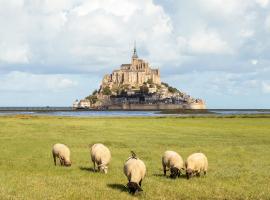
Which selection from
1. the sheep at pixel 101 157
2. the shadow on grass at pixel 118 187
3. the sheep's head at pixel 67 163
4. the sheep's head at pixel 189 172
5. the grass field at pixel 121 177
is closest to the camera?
the grass field at pixel 121 177

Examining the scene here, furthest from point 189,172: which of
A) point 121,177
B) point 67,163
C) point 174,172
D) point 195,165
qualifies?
point 67,163

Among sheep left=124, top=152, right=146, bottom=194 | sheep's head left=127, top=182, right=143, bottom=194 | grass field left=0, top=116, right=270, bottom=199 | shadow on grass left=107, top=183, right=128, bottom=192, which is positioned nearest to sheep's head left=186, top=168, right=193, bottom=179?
grass field left=0, top=116, right=270, bottom=199

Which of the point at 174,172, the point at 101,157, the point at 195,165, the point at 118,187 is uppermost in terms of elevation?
the point at 101,157

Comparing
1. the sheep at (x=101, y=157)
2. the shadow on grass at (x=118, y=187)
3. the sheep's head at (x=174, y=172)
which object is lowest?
the shadow on grass at (x=118, y=187)

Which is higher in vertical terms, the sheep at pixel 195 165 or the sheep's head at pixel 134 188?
the sheep at pixel 195 165

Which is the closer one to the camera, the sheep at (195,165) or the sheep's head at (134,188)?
the sheep's head at (134,188)

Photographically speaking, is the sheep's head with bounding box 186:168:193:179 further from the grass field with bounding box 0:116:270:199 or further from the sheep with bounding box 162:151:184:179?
the sheep with bounding box 162:151:184:179

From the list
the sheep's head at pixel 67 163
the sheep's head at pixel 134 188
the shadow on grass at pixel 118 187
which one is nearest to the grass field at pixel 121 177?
the shadow on grass at pixel 118 187

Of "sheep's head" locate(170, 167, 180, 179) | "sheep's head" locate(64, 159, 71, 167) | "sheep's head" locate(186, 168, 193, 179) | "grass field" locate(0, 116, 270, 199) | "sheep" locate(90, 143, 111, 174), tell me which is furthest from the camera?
"sheep's head" locate(64, 159, 71, 167)

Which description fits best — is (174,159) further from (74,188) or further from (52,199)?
(52,199)

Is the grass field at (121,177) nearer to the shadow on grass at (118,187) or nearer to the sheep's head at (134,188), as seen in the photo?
the shadow on grass at (118,187)

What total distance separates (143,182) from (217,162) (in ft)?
31.2

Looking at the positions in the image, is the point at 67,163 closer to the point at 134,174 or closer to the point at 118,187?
the point at 118,187

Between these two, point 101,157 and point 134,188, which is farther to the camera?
point 101,157
